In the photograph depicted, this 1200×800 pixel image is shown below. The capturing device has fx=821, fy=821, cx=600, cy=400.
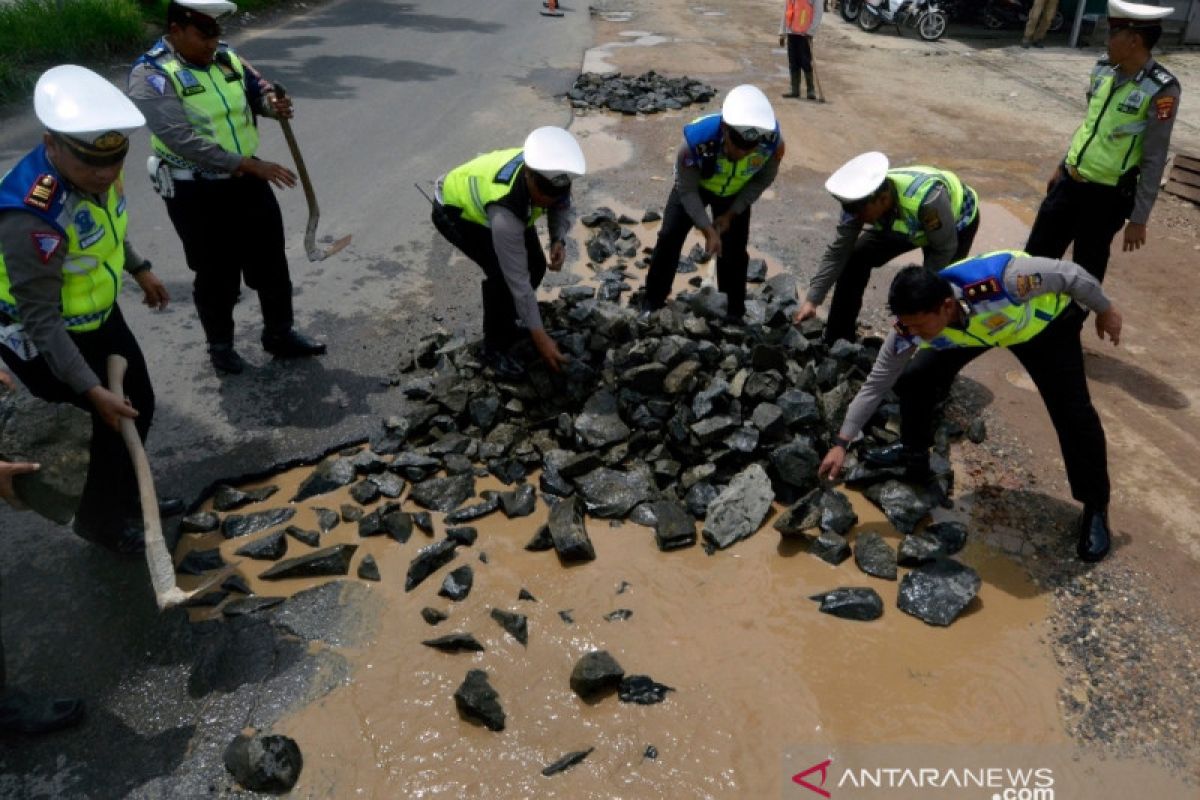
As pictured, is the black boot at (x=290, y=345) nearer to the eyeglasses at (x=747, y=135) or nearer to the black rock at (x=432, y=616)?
the black rock at (x=432, y=616)

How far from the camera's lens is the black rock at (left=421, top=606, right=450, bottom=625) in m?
3.22

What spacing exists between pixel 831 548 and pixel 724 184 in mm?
2200

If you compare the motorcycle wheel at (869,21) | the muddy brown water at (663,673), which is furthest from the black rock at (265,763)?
the motorcycle wheel at (869,21)

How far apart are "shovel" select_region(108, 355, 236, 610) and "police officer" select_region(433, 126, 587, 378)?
1718 millimetres

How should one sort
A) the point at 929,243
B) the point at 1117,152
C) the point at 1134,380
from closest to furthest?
the point at 929,243
the point at 1117,152
the point at 1134,380

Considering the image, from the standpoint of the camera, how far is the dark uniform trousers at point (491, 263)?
433cm

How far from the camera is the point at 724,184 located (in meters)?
4.69

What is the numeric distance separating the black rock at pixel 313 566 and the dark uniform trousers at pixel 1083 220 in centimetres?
431

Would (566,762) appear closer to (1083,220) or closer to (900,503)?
(900,503)

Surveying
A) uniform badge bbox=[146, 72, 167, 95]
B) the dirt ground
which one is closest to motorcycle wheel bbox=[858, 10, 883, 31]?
the dirt ground

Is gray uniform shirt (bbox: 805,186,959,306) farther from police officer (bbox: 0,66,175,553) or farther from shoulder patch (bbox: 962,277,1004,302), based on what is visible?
police officer (bbox: 0,66,175,553)

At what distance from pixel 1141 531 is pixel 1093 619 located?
746 millimetres

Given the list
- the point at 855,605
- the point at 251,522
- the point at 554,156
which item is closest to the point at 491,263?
the point at 554,156

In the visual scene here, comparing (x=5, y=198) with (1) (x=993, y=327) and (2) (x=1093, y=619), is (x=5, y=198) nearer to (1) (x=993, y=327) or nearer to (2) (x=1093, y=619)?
(1) (x=993, y=327)
